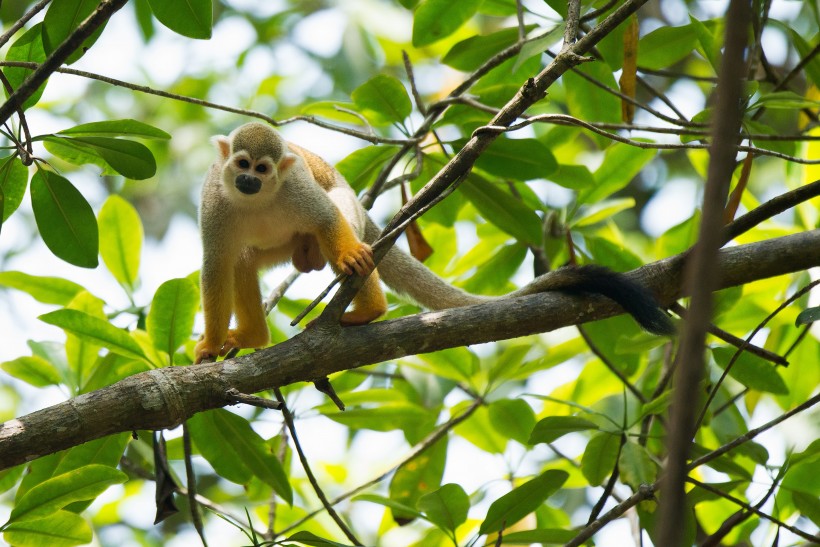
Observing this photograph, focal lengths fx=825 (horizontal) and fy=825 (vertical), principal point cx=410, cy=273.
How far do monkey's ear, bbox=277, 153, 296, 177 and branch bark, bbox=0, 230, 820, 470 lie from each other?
127cm

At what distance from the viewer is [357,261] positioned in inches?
129

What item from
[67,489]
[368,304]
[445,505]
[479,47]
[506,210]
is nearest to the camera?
[67,489]

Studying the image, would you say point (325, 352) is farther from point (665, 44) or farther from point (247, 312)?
point (665, 44)

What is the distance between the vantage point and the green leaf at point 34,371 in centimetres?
349

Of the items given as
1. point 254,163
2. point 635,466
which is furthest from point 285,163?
point 635,466

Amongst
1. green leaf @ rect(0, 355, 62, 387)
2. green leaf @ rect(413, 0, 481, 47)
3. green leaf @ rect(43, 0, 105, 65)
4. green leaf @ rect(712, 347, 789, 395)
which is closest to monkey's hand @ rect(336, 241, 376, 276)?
green leaf @ rect(413, 0, 481, 47)

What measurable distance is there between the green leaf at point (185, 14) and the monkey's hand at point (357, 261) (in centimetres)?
100

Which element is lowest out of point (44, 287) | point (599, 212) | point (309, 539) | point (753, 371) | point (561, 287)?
point (309, 539)

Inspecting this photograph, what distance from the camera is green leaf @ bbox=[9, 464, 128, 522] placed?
8.85 feet

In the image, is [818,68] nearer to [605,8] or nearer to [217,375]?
[605,8]

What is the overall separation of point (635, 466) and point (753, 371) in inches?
25.0

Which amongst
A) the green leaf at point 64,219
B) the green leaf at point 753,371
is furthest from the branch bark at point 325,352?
the green leaf at point 64,219

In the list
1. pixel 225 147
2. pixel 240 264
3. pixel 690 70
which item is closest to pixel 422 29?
pixel 225 147

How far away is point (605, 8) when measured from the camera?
3.22 metres
